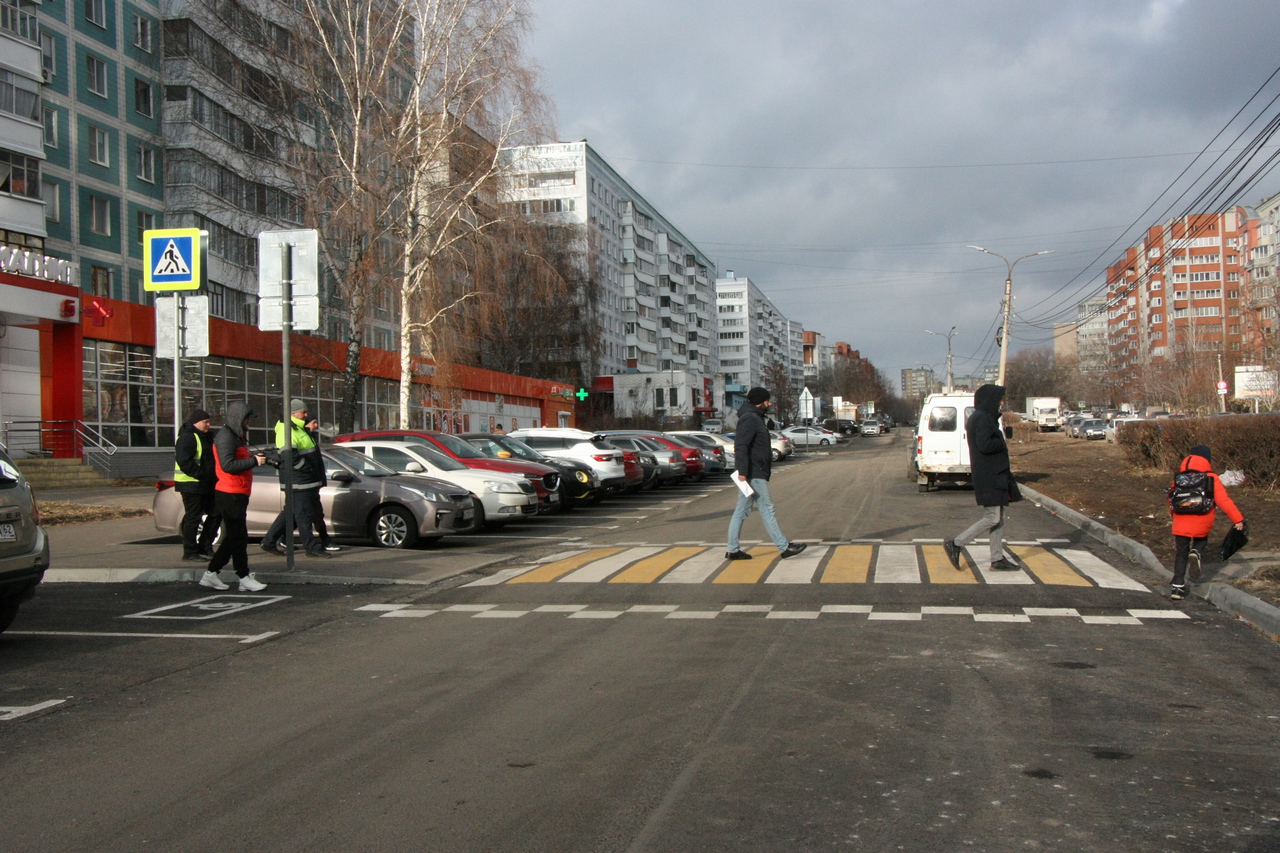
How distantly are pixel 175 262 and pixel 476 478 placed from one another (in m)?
5.33

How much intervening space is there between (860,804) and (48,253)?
3765 cm

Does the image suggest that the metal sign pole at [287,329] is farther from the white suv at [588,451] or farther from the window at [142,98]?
the window at [142,98]

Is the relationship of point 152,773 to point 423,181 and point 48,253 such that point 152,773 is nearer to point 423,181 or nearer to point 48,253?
point 423,181

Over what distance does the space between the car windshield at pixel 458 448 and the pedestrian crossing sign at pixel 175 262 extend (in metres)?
5.76

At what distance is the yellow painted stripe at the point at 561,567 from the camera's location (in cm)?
1080

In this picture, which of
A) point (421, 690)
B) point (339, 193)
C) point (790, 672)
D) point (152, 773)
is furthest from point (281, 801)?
point (339, 193)

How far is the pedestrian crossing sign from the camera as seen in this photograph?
12.8 metres

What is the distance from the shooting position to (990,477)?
10.5m

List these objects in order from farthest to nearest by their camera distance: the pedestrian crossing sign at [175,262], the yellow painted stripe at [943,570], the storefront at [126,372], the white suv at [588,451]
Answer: the storefront at [126,372], the white suv at [588,451], the pedestrian crossing sign at [175,262], the yellow painted stripe at [943,570]

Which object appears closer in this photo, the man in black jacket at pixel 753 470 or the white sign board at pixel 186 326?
the man in black jacket at pixel 753 470

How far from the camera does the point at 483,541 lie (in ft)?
49.0

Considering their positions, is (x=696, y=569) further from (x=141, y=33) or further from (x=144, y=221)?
(x=141, y=33)

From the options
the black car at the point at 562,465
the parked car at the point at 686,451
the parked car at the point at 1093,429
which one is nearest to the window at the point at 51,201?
the parked car at the point at 686,451


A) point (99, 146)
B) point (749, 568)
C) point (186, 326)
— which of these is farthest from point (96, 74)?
point (749, 568)
